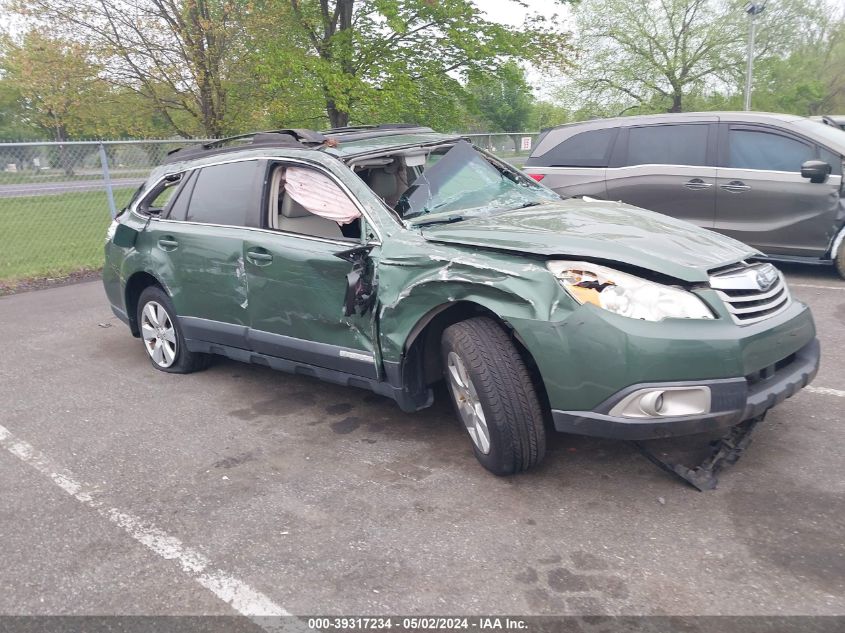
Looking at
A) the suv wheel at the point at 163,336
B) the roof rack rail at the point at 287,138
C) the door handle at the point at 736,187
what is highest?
the roof rack rail at the point at 287,138

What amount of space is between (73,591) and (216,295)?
7.61 ft

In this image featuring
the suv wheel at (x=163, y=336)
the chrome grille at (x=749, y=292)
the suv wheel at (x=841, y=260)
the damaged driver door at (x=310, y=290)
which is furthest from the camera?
the suv wheel at (x=841, y=260)

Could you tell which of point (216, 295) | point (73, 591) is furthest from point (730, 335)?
point (216, 295)

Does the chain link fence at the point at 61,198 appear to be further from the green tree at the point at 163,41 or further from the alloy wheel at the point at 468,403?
the alloy wheel at the point at 468,403

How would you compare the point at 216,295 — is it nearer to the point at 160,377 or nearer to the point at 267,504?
the point at 160,377

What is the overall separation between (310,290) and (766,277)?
243cm

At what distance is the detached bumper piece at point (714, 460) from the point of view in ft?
10.7

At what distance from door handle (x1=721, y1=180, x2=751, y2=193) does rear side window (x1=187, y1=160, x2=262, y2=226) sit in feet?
16.8

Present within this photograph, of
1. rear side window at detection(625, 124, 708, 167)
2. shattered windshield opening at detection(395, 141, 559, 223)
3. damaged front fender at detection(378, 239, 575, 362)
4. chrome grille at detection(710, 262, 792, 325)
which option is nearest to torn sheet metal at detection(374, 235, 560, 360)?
damaged front fender at detection(378, 239, 575, 362)

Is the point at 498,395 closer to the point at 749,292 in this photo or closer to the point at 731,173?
the point at 749,292

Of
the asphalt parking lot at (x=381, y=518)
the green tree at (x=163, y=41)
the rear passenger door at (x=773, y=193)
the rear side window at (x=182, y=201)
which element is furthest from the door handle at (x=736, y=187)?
the green tree at (x=163, y=41)

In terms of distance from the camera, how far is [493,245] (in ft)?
10.9

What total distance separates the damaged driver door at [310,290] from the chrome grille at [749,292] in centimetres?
174

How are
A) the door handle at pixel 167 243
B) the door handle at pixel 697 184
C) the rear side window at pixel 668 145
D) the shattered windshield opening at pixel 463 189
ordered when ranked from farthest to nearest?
the rear side window at pixel 668 145 < the door handle at pixel 697 184 < the door handle at pixel 167 243 < the shattered windshield opening at pixel 463 189
